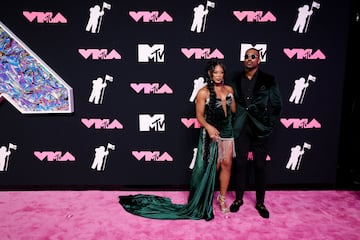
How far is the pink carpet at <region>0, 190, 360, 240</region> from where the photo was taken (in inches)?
110

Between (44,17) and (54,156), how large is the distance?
1.58 meters

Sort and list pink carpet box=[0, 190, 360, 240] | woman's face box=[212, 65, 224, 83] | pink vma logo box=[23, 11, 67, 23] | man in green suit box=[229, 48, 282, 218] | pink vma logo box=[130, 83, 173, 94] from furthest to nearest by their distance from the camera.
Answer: pink vma logo box=[130, 83, 173, 94] < pink vma logo box=[23, 11, 67, 23] < man in green suit box=[229, 48, 282, 218] < woman's face box=[212, 65, 224, 83] < pink carpet box=[0, 190, 360, 240]

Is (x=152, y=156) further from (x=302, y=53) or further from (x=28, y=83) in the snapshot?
Answer: (x=302, y=53)

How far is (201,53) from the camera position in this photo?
350 centimetres

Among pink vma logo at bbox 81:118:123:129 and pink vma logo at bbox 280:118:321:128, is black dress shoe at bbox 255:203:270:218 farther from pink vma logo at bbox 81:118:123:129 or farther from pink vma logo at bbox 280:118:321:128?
pink vma logo at bbox 81:118:123:129

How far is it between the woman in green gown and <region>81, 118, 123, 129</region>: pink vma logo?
938 millimetres

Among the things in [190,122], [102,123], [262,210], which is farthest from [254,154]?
[102,123]

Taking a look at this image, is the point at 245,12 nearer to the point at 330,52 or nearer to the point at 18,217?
the point at 330,52

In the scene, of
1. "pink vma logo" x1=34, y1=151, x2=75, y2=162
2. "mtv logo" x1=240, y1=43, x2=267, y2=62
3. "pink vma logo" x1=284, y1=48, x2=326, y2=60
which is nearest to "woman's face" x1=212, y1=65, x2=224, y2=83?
"mtv logo" x1=240, y1=43, x2=267, y2=62

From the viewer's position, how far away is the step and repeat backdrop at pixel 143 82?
3447 millimetres

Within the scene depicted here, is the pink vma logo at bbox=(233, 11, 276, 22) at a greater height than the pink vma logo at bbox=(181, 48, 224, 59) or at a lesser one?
greater

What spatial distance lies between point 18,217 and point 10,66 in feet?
5.44

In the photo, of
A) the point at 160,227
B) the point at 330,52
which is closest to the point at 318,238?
the point at 160,227

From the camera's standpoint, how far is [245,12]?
11.3 feet
